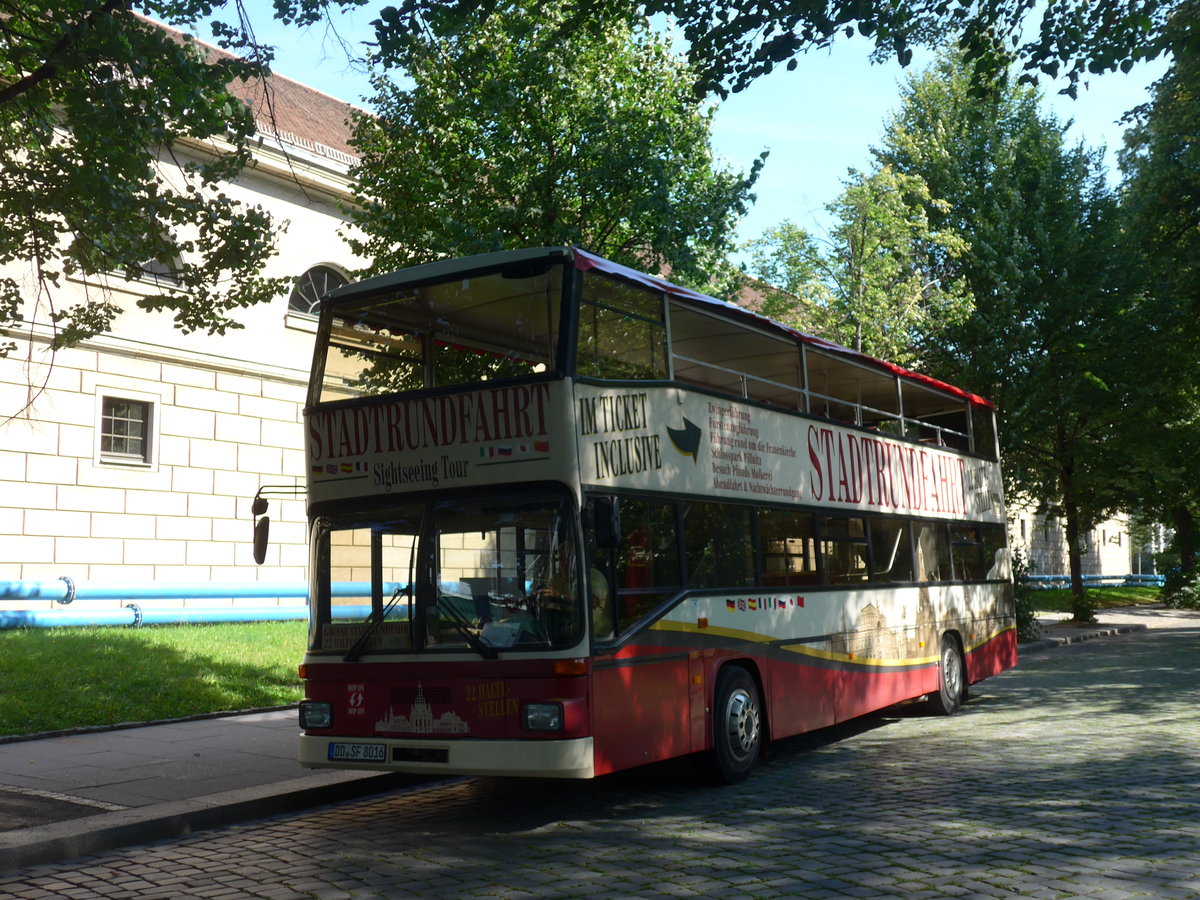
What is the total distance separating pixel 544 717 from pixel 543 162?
34.5 feet

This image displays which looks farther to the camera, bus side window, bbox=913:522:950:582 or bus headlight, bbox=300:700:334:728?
bus side window, bbox=913:522:950:582

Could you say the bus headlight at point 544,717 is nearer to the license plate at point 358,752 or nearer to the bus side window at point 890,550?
the license plate at point 358,752

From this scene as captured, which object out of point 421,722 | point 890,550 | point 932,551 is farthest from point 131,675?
point 932,551

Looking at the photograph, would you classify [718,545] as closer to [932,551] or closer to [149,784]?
[149,784]

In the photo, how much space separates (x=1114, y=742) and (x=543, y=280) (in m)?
7.10

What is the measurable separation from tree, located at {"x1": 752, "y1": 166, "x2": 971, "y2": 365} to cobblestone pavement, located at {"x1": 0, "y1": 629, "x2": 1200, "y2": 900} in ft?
47.9

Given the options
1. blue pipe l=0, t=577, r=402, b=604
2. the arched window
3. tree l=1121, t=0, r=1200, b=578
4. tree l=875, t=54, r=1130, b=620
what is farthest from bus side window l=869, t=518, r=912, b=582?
tree l=875, t=54, r=1130, b=620

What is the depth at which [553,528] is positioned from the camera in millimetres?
8109

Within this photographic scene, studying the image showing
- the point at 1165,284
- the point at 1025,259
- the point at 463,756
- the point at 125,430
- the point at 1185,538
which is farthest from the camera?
the point at 1185,538

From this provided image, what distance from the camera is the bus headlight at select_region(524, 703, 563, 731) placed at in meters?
7.80

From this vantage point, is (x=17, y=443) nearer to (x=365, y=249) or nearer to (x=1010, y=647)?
(x=365, y=249)

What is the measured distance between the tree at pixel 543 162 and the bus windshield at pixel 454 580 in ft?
25.3

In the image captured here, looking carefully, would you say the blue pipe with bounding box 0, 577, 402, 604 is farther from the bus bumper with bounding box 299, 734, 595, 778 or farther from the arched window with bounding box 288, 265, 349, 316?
the bus bumper with bounding box 299, 734, 595, 778

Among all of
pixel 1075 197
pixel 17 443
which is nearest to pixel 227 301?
pixel 17 443
